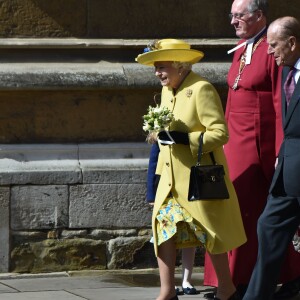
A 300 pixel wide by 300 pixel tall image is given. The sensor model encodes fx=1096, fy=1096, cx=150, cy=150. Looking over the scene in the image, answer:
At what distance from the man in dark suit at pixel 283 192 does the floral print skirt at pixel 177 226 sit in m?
0.54

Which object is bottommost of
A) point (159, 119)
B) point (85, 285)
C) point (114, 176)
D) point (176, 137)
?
point (85, 285)

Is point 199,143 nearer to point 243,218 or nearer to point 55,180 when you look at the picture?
point 243,218

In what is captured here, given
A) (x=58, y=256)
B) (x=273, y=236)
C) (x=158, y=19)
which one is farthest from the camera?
(x=158, y=19)

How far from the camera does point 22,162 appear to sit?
752cm

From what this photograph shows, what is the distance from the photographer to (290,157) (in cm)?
570

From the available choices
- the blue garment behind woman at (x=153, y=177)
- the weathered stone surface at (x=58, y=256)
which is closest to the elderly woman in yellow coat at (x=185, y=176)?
the blue garment behind woman at (x=153, y=177)

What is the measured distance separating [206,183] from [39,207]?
173cm

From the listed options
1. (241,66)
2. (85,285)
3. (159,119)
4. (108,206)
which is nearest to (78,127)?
(108,206)

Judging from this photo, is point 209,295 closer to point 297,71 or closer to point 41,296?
point 41,296

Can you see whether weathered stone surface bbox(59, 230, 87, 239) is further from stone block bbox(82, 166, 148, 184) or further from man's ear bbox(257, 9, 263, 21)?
man's ear bbox(257, 9, 263, 21)

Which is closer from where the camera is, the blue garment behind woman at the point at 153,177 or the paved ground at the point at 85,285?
the blue garment behind woman at the point at 153,177

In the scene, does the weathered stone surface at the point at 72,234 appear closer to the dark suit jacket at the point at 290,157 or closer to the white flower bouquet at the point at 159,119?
the white flower bouquet at the point at 159,119

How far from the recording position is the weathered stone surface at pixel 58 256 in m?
7.48

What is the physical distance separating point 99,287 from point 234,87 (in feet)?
5.22
